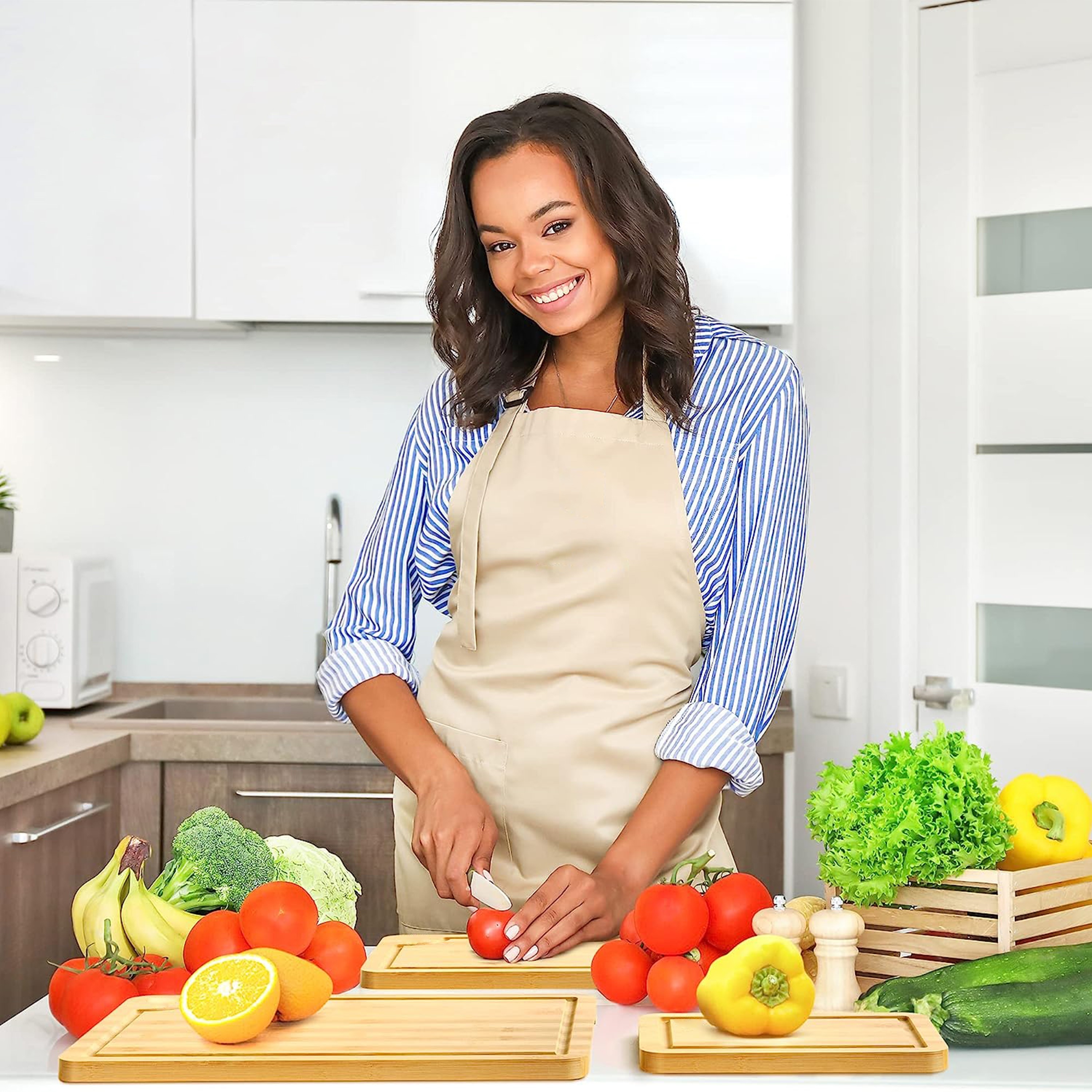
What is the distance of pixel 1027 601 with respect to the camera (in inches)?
95.7

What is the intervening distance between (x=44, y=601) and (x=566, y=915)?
1672 mm

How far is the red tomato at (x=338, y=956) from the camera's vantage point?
0.99 m

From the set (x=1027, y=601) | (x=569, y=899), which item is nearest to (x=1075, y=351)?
(x=1027, y=601)

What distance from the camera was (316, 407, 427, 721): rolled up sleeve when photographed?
1462 millimetres

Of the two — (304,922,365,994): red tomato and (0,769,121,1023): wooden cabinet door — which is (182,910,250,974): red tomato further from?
(0,769,121,1023): wooden cabinet door

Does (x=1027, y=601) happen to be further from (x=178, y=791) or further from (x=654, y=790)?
(x=178, y=791)

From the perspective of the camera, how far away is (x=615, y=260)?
1.41m

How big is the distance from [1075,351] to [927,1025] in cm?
181

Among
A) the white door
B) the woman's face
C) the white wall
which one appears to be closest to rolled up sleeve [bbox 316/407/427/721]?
the woman's face

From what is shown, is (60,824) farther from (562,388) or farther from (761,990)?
(761,990)

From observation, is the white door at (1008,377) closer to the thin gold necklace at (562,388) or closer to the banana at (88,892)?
the thin gold necklace at (562,388)

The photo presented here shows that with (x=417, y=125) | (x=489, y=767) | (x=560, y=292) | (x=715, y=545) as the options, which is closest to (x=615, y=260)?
(x=560, y=292)

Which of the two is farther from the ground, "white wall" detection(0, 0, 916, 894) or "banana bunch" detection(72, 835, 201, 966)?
"white wall" detection(0, 0, 916, 894)

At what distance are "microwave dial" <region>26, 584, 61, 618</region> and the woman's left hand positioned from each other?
1.60 metres
